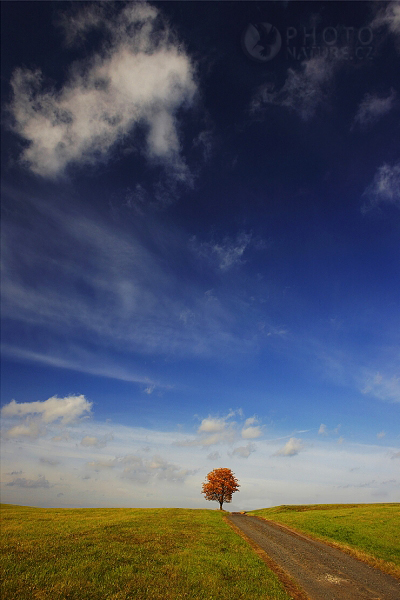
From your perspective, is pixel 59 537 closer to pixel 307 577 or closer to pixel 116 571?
pixel 116 571

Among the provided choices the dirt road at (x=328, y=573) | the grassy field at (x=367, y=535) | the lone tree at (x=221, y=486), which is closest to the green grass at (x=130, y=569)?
the dirt road at (x=328, y=573)

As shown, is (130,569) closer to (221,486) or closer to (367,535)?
(367,535)

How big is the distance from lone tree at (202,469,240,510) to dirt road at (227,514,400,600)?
67218 millimetres

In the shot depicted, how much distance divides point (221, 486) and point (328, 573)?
79.4 metres

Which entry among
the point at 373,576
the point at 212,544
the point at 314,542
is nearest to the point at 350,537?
the point at 314,542

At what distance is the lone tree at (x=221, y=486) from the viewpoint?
88125 mm

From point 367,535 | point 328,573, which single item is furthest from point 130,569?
point 367,535

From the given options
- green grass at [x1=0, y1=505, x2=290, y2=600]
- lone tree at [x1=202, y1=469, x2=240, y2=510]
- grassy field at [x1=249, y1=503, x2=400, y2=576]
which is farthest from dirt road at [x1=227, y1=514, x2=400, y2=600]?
lone tree at [x1=202, y1=469, x2=240, y2=510]

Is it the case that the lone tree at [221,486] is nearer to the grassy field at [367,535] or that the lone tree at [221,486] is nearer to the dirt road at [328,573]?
the grassy field at [367,535]

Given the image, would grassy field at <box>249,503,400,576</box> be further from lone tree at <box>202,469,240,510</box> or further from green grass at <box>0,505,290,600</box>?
lone tree at <box>202,469,240,510</box>

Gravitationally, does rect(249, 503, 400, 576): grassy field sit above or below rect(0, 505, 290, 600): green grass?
below

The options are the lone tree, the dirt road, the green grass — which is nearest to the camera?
the green grass

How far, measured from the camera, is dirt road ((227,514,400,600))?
52.7 feet

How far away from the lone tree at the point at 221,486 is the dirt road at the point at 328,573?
67218 mm
